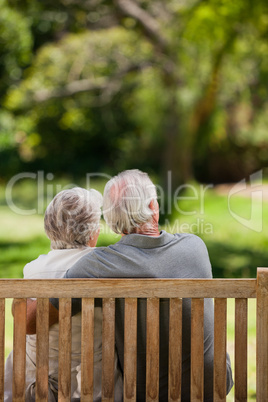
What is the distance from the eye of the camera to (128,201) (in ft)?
7.09

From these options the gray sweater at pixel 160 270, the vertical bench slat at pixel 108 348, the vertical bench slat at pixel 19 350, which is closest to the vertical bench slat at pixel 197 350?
the gray sweater at pixel 160 270

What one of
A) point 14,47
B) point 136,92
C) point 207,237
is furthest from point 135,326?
point 14,47

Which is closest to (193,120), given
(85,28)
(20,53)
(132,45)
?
(132,45)

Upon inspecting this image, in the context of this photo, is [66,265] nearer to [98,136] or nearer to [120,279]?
[120,279]

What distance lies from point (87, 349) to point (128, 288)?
25 cm

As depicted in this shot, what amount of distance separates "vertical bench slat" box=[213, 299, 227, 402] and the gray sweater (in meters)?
0.15

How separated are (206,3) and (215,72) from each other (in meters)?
1.89

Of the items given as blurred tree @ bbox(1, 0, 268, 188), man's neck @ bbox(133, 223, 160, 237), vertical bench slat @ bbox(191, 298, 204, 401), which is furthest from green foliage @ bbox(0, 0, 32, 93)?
vertical bench slat @ bbox(191, 298, 204, 401)

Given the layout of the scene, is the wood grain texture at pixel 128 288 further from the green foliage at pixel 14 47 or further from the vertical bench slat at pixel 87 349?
the green foliage at pixel 14 47

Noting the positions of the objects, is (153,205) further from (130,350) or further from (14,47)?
(14,47)

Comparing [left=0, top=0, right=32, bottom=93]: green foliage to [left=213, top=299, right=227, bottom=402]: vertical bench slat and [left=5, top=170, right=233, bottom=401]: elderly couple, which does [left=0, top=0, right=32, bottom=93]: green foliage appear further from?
[left=213, top=299, right=227, bottom=402]: vertical bench slat

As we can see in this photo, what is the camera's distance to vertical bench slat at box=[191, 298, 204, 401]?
80.4 inches

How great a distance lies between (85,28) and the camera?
17.6m

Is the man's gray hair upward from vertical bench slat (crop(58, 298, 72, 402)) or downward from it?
upward
